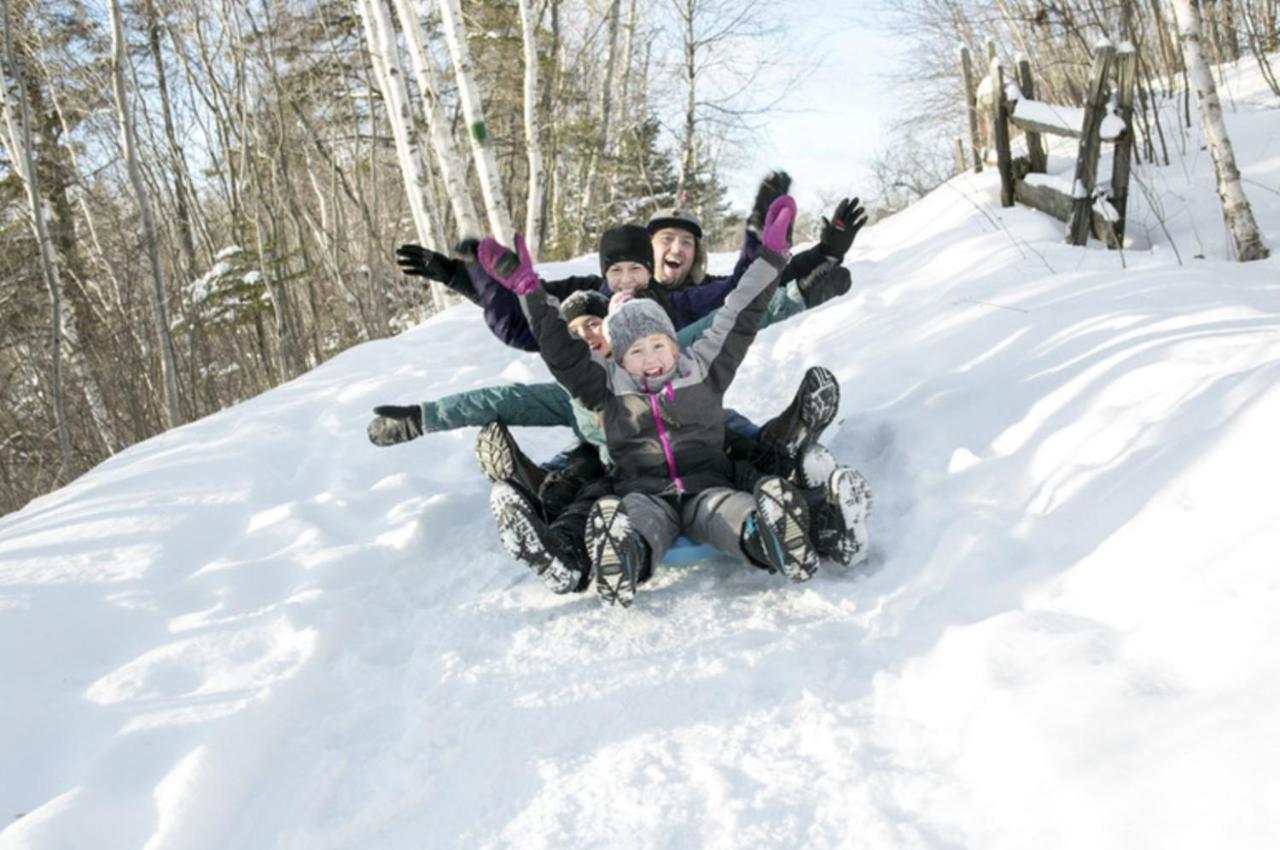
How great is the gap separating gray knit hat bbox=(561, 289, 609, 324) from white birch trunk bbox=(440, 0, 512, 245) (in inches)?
136

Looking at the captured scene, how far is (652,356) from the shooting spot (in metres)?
2.51

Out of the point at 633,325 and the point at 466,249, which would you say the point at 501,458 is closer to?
the point at 633,325

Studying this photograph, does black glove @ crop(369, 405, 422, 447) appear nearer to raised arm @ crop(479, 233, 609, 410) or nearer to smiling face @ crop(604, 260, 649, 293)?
raised arm @ crop(479, 233, 609, 410)

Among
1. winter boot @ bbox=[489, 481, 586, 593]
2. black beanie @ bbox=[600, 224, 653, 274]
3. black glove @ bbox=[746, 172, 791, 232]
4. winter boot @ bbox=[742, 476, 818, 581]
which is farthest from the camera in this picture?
→ black glove @ bbox=[746, 172, 791, 232]

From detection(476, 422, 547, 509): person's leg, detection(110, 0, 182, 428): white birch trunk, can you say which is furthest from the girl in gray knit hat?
detection(110, 0, 182, 428): white birch trunk

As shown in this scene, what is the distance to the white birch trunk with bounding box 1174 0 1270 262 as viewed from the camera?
408 centimetres

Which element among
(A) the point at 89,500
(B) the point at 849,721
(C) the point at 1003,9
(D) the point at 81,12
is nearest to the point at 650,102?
(C) the point at 1003,9

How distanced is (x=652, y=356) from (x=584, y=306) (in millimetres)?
631

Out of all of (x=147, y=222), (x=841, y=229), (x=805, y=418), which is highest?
(x=147, y=222)

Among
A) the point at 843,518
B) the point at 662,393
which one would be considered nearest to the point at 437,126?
the point at 662,393

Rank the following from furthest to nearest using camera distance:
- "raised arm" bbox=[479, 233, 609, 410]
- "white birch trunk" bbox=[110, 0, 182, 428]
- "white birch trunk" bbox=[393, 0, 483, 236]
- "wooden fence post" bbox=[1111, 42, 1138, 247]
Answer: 1. "white birch trunk" bbox=[110, 0, 182, 428]
2. "white birch trunk" bbox=[393, 0, 483, 236]
3. "wooden fence post" bbox=[1111, 42, 1138, 247]
4. "raised arm" bbox=[479, 233, 609, 410]

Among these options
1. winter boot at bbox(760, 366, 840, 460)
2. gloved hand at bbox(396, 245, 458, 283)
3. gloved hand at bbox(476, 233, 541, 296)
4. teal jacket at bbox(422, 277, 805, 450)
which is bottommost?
winter boot at bbox(760, 366, 840, 460)

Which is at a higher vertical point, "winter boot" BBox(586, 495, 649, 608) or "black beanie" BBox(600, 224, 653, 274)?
"black beanie" BBox(600, 224, 653, 274)

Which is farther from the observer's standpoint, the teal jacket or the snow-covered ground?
the teal jacket
